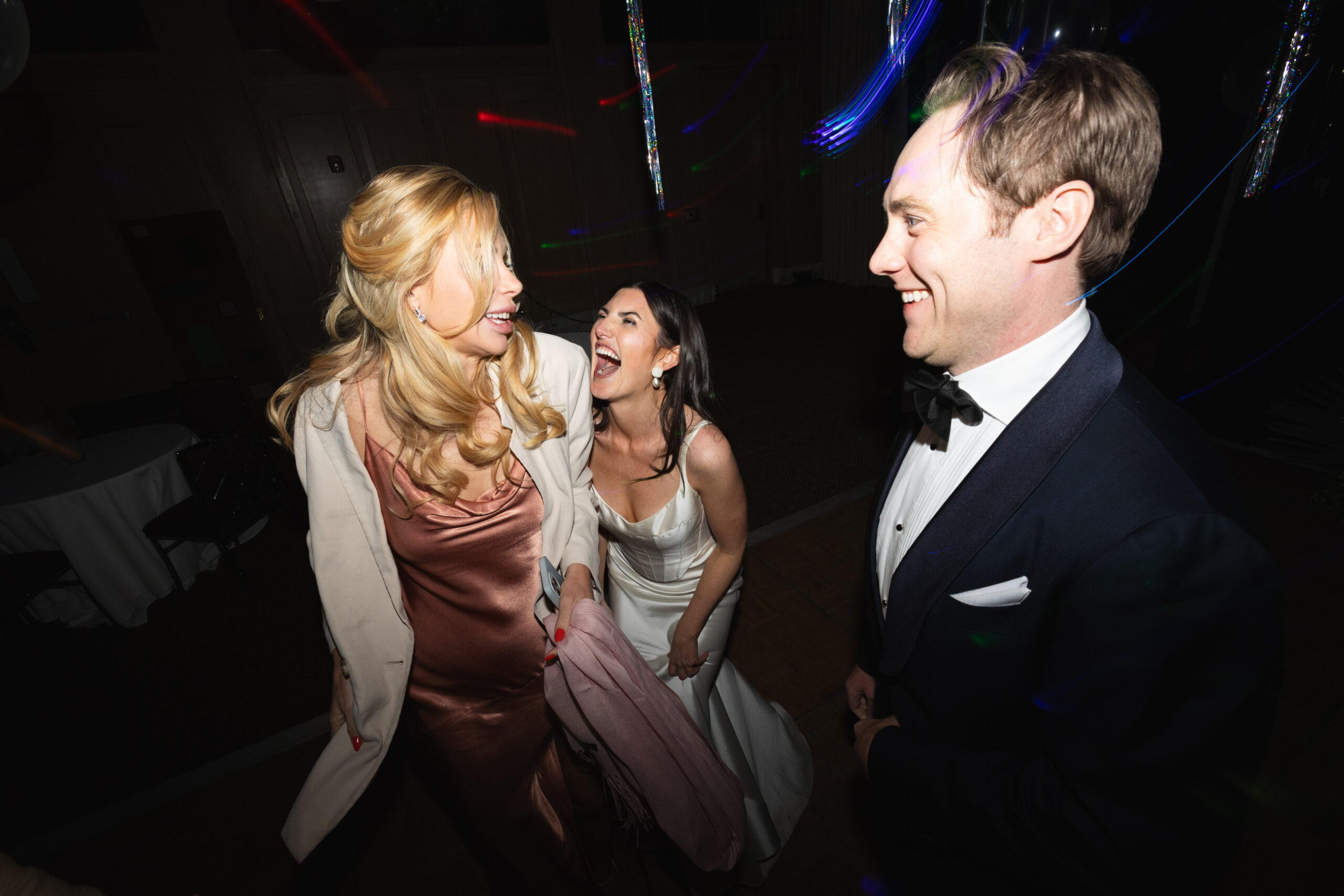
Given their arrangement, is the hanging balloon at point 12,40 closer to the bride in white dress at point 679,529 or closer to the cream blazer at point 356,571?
the cream blazer at point 356,571

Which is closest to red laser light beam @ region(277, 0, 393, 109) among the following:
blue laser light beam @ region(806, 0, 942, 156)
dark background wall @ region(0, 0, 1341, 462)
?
dark background wall @ region(0, 0, 1341, 462)

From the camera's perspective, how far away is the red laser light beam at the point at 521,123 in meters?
8.26

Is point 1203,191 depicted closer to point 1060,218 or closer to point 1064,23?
point 1064,23

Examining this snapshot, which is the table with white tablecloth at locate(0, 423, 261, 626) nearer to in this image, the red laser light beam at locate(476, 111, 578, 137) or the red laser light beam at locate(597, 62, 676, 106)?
Answer: the red laser light beam at locate(476, 111, 578, 137)

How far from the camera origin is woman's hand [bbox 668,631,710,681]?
209 cm

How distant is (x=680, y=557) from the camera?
2.16m

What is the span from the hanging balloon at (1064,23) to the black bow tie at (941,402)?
2.35 meters

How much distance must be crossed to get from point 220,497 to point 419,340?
11.3 ft

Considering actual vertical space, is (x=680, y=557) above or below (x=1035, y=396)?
below

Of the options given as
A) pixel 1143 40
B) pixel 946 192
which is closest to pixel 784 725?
pixel 946 192

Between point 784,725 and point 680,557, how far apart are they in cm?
100

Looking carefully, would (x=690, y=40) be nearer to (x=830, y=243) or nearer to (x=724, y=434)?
(x=830, y=243)

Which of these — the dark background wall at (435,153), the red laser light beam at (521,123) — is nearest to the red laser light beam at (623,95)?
the dark background wall at (435,153)

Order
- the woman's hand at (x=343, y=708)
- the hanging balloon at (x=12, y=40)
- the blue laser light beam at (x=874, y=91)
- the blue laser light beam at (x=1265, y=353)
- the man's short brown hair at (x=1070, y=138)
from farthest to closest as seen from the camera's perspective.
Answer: the blue laser light beam at (x=874, y=91) → the blue laser light beam at (x=1265, y=353) → the hanging balloon at (x=12, y=40) → the woman's hand at (x=343, y=708) → the man's short brown hair at (x=1070, y=138)
